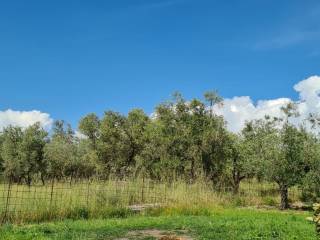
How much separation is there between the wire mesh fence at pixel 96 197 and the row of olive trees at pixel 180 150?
86 cm

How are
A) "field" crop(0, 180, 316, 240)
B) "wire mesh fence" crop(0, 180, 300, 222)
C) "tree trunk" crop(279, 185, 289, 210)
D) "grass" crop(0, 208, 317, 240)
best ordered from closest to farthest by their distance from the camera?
"grass" crop(0, 208, 317, 240)
"field" crop(0, 180, 316, 240)
"wire mesh fence" crop(0, 180, 300, 222)
"tree trunk" crop(279, 185, 289, 210)

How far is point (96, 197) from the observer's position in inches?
805

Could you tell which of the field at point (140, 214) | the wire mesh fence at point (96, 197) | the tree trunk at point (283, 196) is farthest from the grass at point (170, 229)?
the tree trunk at point (283, 196)

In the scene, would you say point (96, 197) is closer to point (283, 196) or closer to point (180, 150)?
point (283, 196)

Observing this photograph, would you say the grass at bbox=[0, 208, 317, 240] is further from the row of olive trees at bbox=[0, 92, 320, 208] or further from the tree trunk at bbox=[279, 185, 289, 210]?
the tree trunk at bbox=[279, 185, 289, 210]

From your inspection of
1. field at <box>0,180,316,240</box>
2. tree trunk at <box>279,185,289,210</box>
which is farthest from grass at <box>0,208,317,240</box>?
tree trunk at <box>279,185,289,210</box>

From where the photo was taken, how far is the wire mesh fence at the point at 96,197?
18.1 metres

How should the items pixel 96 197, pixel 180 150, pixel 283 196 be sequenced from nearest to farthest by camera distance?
1. pixel 96 197
2. pixel 283 196
3. pixel 180 150

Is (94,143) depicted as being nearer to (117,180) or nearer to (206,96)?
(206,96)

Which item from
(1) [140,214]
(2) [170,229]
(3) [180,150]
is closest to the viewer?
(2) [170,229]

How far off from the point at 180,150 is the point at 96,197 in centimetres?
1592

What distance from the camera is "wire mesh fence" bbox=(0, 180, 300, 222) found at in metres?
18.1

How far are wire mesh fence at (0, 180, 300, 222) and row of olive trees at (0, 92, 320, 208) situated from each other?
857 millimetres

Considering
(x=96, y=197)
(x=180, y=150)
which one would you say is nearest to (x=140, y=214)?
(x=96, y=197)
